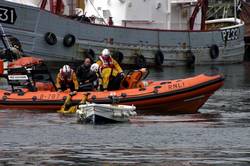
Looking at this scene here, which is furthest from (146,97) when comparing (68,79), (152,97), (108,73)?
(68,79)

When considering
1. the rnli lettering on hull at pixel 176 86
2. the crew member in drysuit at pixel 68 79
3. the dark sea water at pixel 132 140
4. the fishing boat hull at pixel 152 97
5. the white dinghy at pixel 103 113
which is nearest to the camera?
the dark sea water at pixel 132 140

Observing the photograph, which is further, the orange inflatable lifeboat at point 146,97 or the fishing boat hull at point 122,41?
the fishing boat hull at point 122,41

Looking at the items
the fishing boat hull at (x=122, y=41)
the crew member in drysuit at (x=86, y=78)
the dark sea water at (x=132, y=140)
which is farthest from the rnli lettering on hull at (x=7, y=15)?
the dark sea water at (x=132, y=140)

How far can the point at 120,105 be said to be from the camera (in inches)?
814

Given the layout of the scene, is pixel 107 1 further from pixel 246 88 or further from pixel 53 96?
pixel 53 96

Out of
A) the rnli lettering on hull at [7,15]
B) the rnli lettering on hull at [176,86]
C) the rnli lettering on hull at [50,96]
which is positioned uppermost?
the rnli lettering on hull at [7,15]

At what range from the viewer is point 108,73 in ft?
75.0

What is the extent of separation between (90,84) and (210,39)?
928 inches

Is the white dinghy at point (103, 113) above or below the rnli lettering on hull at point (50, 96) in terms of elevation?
below

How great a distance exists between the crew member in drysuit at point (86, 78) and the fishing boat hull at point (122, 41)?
1575 cm

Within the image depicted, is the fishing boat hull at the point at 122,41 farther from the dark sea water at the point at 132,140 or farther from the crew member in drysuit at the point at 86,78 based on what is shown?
the dark sea water at the point at 132,140

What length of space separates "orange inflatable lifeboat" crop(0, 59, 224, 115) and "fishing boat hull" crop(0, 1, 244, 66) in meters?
16.3

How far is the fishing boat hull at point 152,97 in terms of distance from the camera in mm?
22219

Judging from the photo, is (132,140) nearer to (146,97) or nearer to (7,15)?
(146,97)
